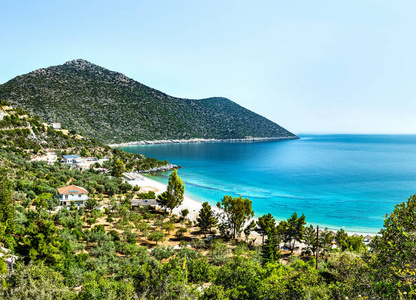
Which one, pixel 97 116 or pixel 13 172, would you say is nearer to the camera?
pixel 13 172

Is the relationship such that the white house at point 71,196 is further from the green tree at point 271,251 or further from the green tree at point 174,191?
the green tree at point 271,251

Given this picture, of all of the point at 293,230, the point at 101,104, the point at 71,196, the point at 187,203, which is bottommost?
the point at 187,203

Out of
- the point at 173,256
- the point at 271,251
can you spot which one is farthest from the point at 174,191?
the point at 271,251

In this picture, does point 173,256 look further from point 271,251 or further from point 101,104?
point 101,104

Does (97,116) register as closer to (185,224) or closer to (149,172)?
(149,172)

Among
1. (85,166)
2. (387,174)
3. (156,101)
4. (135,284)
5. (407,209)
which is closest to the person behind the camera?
(407,209)

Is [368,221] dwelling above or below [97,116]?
below

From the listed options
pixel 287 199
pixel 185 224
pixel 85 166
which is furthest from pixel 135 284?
pixel 85 166

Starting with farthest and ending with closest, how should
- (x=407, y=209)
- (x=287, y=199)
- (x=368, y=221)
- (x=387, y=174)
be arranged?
(x=387, y=174) → (x=287, y=199) → (x=368, y=221) → (x=407, y=209)
